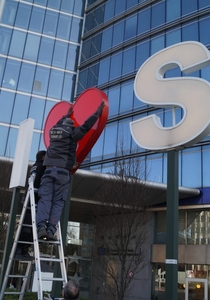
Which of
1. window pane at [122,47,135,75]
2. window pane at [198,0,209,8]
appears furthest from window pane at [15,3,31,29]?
window pane at [198,0,209,8]

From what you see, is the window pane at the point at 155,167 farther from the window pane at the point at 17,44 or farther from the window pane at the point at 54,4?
the window pane at the point at 54,4

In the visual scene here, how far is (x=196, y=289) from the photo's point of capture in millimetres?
19797

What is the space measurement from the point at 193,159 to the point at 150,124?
16.0 m

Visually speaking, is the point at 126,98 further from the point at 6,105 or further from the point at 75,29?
the point at 75,29

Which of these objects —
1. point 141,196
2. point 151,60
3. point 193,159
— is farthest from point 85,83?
point 151,60

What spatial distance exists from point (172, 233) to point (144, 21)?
26.5 meters

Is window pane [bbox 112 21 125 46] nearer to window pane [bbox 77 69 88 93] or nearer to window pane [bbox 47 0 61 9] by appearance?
window pane [bbox 77 69 88 93]

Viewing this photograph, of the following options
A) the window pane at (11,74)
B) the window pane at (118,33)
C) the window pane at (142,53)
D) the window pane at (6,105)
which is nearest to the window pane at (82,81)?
the window pane at (118,33)

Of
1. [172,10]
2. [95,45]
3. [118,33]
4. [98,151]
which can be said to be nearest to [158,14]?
[172,10]

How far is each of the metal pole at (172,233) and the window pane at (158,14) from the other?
23.9 meters

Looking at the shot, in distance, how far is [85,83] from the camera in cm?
3284

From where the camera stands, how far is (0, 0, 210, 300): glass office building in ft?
69.8

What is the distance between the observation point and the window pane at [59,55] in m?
33.5

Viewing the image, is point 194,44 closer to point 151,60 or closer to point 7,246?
point 151,60
